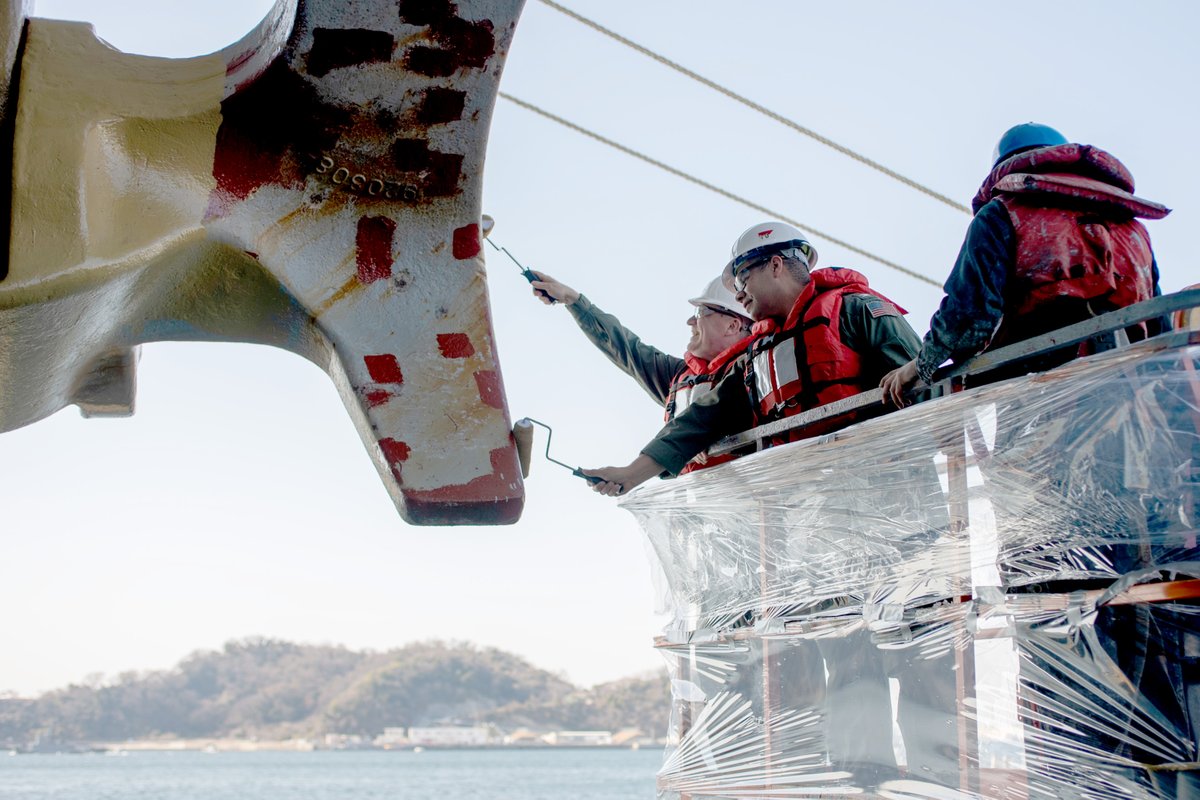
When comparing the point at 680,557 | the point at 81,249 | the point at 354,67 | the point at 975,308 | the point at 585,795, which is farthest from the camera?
the point at 585,795

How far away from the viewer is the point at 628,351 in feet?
20.1

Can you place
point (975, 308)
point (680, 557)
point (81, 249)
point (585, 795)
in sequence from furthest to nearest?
point (585, 795) → point (680, 557) → point (975, 308) → point (81, 249)

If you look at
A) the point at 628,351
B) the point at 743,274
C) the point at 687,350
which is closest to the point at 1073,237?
the point at 743,274

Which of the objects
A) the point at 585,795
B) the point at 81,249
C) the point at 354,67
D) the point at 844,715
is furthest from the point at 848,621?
the point at 585,795

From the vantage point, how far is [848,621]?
135 inches

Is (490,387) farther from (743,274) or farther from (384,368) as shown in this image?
(743,274)

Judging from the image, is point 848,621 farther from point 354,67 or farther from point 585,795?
point 585,795

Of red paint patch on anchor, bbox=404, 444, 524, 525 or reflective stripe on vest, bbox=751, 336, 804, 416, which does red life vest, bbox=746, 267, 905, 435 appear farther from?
red paint patch on anchor, bbox=404, 444, 524, 525

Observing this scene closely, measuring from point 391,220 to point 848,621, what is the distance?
1.72m

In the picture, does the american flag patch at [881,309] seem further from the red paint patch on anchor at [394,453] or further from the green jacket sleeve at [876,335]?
the red paint patch on anchor at [394,453]

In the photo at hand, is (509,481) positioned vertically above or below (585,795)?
above

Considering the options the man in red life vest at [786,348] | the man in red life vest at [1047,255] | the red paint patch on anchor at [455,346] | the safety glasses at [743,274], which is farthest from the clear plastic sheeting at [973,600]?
the red paint patch on anchor at [455,346]

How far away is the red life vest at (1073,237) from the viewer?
10.2 ft

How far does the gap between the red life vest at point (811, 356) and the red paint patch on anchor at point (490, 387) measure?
1.23 metres
